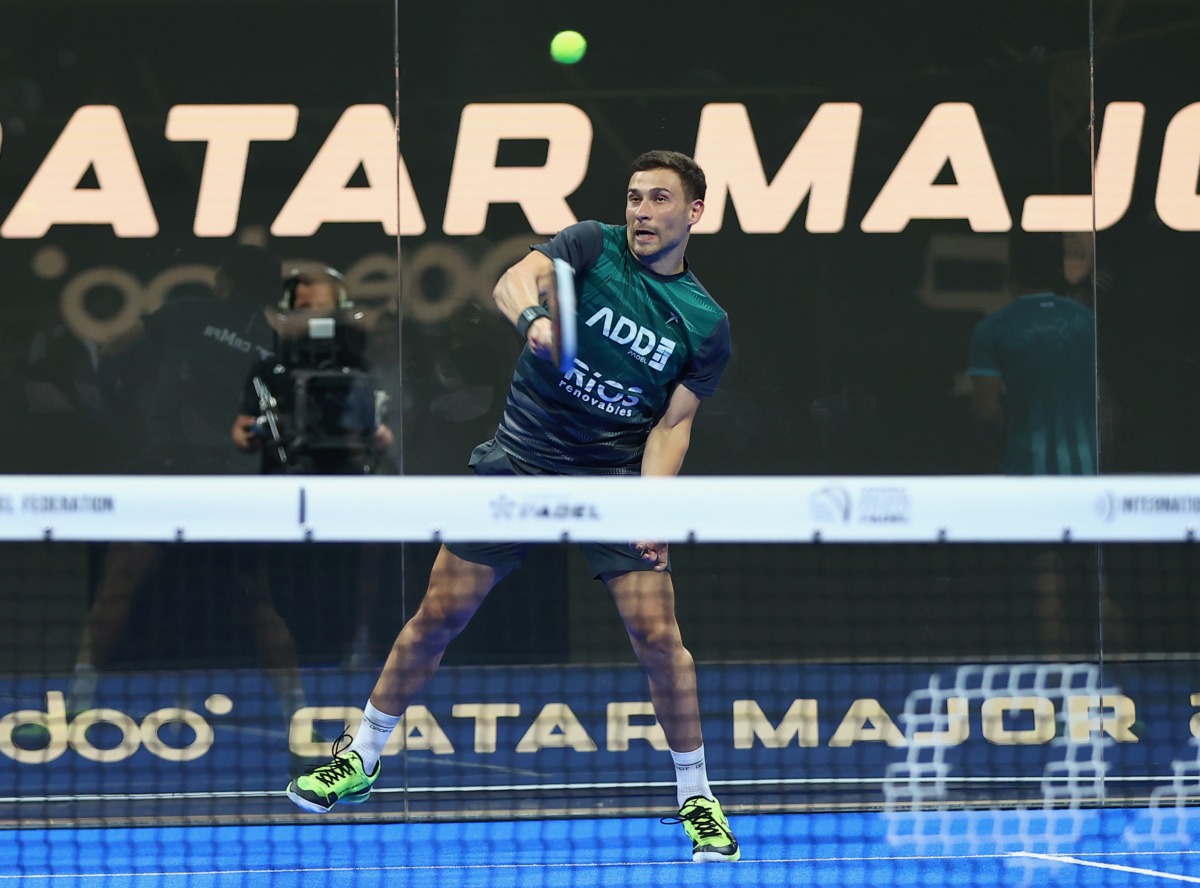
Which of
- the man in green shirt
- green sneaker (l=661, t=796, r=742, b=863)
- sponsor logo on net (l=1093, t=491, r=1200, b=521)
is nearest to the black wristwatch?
the man in green shirt

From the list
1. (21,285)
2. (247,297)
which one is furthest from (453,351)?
(21,285)

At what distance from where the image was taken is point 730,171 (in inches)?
239

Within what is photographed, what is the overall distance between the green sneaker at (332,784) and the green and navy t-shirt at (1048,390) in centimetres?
283

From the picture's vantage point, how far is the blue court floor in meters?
5.12

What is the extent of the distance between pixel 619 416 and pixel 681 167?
764 millimetres

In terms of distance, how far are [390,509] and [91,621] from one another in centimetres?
280

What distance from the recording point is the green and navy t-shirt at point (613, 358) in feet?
15.5

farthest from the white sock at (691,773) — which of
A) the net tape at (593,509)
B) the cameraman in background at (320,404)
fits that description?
the cameraman in background at (320,404)

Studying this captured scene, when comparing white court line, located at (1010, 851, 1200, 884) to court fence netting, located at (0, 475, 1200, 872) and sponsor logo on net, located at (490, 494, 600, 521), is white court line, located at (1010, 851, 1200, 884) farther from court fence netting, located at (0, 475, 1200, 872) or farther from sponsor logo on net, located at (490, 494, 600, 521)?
sponsor logo on net, located at (490, 494, 600, 521)

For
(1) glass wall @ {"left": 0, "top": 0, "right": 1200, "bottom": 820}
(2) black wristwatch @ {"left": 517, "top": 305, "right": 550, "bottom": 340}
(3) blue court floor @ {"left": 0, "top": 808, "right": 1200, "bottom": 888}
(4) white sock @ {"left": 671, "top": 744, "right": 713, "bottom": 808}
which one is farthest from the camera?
(1) glass wall @ {"left": 0, "top": 0, "right": 1200, "bottom": 820}

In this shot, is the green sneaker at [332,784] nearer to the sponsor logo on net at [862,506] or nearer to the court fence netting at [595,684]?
the court fence netting at [595,684]

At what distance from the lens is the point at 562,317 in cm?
390

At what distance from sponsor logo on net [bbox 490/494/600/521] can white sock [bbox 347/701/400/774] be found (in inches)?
51.4

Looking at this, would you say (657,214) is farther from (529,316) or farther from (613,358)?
(529,316)
